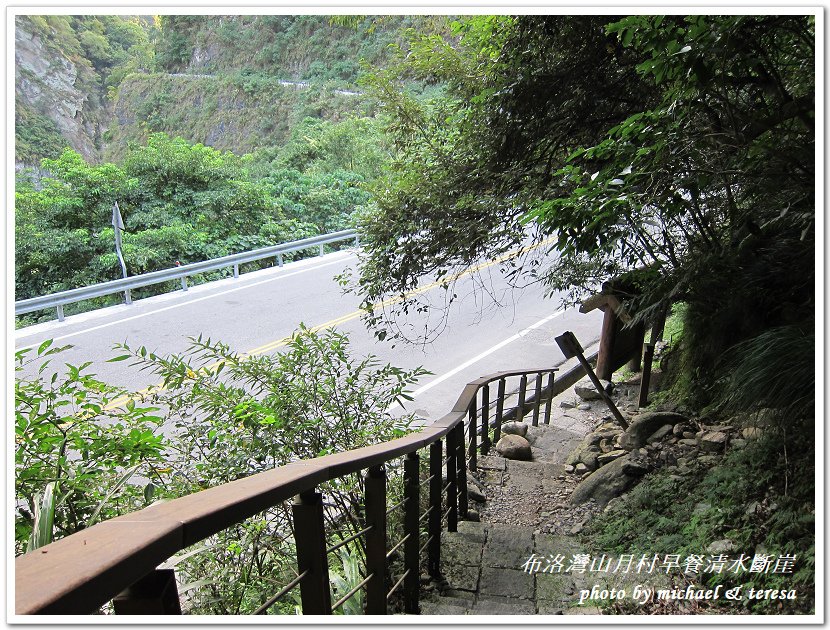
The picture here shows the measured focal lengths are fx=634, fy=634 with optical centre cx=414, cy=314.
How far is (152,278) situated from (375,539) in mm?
6002

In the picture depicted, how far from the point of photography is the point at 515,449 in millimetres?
5648

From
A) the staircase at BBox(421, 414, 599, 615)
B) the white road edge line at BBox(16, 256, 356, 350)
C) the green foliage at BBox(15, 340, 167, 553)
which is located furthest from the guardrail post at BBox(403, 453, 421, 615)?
the white road edge line at BBox(16, 256, 356, 350)

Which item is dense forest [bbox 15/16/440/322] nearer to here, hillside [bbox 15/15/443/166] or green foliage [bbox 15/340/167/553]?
hillside [bbox 15/15/443/166]

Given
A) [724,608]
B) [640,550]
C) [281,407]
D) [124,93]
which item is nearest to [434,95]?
[124,93]

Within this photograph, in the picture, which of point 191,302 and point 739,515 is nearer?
point 739,515

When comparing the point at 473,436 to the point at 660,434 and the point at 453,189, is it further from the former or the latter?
the point at 453,189

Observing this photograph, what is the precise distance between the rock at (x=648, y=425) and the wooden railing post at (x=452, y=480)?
1.60 meters

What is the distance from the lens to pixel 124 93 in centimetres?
456

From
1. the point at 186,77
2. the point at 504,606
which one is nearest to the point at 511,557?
the point at 504,606

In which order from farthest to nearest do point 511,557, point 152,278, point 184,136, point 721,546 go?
point 152,278, point 184,136, point 511,557, point 721,546

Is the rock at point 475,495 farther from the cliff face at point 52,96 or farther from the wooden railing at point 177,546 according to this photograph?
the cliff face at point 52,96

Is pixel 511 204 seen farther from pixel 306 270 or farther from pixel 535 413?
pixel 306 270

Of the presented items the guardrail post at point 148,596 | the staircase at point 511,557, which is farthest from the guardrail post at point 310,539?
the staircase at point 511,557
